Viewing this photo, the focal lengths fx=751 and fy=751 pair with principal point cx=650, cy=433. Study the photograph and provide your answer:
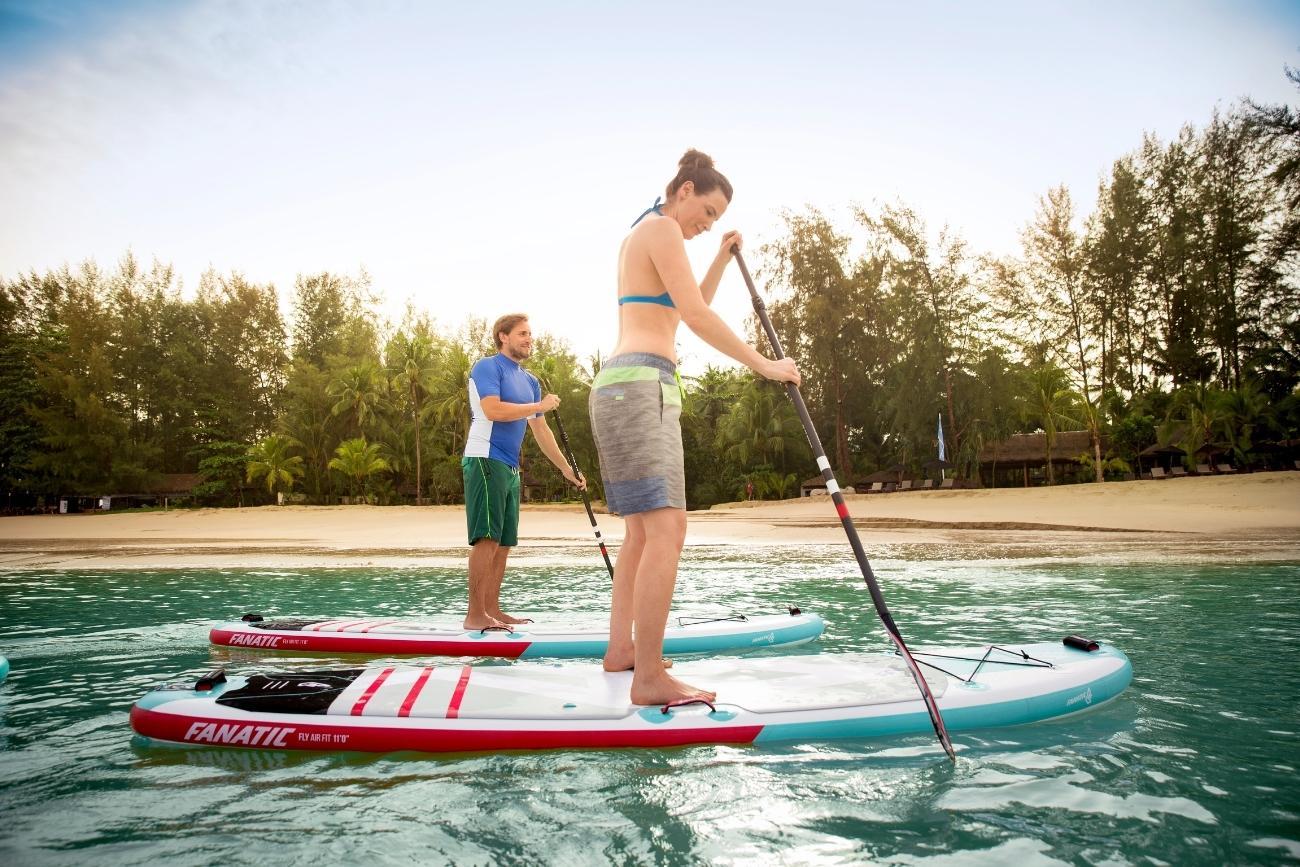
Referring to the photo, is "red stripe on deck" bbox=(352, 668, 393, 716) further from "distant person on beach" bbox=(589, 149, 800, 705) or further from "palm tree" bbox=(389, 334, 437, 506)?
"palm tree" bbox=(389, 334, 437, 506)

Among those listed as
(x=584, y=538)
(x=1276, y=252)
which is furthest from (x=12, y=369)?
(x=1276, y=252)

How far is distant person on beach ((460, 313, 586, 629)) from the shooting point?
581cm

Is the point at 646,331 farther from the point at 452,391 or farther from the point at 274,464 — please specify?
the point at 274,464

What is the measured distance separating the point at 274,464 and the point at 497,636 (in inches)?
1835

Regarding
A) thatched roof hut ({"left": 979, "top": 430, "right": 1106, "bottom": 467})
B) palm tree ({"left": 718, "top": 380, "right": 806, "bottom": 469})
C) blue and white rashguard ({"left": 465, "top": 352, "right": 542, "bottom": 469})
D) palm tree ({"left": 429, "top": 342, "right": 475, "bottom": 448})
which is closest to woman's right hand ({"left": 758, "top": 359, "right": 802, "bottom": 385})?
blue and white rashguard ({"left": 465, "top": 352, "right": 542, "bottom": 469})

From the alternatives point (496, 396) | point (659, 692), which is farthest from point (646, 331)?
point (496, 396)

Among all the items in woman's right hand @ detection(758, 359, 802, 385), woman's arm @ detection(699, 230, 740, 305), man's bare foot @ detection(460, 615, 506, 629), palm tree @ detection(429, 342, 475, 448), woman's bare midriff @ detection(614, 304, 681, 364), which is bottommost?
man's bare foot @ detection(460, 615, 506, 629)

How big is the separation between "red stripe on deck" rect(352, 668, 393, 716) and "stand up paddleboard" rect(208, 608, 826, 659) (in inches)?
61.9

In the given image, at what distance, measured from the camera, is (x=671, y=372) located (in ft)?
12.5

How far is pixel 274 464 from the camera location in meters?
46.6

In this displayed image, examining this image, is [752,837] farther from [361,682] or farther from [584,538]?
[584,538]

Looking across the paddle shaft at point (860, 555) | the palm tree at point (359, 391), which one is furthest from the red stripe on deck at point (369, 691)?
the palm tree at point (359, 391)

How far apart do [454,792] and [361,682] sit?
1.14 m

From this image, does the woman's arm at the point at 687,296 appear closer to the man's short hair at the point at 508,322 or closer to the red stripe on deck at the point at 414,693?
the red stripe on deck at the point at 414,693
